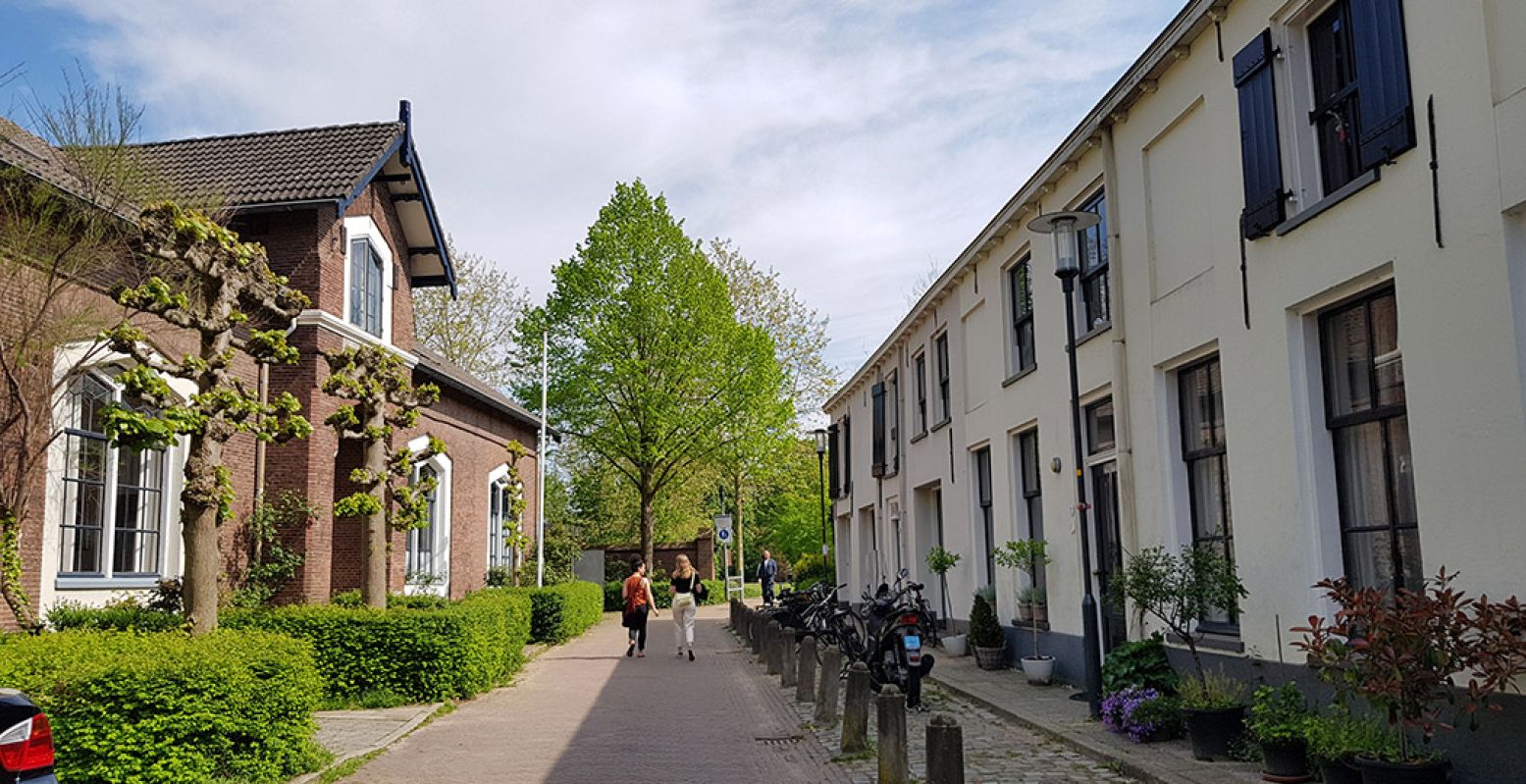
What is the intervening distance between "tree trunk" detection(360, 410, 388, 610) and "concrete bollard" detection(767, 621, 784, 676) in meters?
5.36

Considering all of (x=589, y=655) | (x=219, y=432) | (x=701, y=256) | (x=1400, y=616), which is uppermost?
(x=701, y=256)

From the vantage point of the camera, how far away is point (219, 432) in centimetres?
1178

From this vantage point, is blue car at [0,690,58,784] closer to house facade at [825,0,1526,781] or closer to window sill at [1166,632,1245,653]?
house facade at [825,0,1526,781]

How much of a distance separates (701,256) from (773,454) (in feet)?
22.0

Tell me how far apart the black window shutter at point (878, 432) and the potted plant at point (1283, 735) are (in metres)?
16.7

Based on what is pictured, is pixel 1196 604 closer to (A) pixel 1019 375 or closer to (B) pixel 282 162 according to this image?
(A) pixel 1019 375

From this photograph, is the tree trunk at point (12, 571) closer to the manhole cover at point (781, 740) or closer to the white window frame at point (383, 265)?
the white window frame at point (383, 265)

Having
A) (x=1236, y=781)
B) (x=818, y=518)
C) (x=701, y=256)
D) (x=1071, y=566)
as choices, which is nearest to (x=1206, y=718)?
(x=1236, y=781)

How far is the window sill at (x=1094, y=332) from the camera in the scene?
1213 cm

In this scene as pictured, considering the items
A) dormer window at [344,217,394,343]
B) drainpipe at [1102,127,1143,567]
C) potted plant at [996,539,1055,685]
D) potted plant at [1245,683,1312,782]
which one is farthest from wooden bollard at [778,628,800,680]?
dormer window at [344,217,394,343]

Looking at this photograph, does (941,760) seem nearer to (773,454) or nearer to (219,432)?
(219,432)

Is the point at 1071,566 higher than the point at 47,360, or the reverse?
the point at 47,360

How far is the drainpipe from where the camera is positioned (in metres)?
11.4

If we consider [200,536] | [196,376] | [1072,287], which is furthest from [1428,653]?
[196,376]
